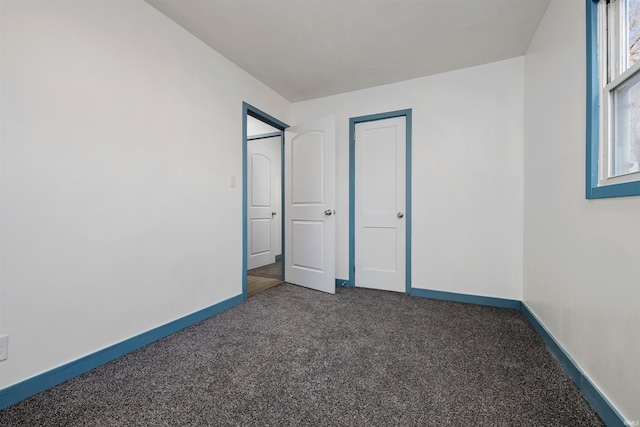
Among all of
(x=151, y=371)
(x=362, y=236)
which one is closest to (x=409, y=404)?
(x=151, y=371)

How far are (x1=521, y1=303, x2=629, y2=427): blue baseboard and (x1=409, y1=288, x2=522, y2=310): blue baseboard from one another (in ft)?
2.23

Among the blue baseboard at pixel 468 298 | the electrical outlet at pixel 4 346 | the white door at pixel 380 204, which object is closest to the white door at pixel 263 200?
the white door at pixel 380 204

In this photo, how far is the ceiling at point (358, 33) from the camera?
1.98 metres

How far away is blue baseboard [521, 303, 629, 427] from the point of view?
45.1 inches

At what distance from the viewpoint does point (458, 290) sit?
2.89 meters

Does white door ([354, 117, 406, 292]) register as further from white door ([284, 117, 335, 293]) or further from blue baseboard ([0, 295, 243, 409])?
blue baseboard ([0, 295, 243, 409])

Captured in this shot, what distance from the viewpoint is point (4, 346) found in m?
1.33

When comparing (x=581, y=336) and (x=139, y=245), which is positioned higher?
(x=139, y=245)

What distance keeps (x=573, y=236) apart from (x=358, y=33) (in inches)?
82.7

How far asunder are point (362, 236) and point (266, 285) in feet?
4.51

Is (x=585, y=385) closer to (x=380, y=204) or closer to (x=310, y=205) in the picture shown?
(x=380, y=204)

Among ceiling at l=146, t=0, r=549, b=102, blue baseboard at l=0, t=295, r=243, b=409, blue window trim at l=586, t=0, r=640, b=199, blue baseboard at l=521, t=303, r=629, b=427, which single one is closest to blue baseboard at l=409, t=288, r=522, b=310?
blue baseboard at l=521, t=303, r=629, b=427

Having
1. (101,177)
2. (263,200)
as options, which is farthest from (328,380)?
(263,200)

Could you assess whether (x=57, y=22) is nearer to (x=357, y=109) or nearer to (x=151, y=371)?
(x=151, y=371)
